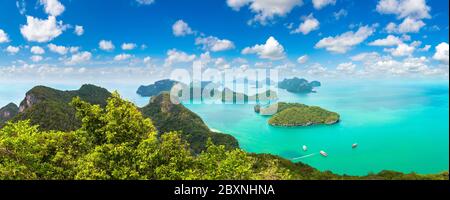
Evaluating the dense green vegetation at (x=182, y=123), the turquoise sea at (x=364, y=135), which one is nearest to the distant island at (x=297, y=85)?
the turquoise sea at (x=364, y=135)

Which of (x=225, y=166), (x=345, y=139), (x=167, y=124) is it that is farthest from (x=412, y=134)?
(x=225, y=166)

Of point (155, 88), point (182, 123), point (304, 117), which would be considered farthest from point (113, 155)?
point (155, 88)

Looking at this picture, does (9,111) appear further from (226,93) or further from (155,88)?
(226,93)

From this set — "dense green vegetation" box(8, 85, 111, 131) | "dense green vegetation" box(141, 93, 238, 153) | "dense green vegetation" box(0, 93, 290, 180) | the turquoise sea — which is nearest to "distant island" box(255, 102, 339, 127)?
the turquoise sea
